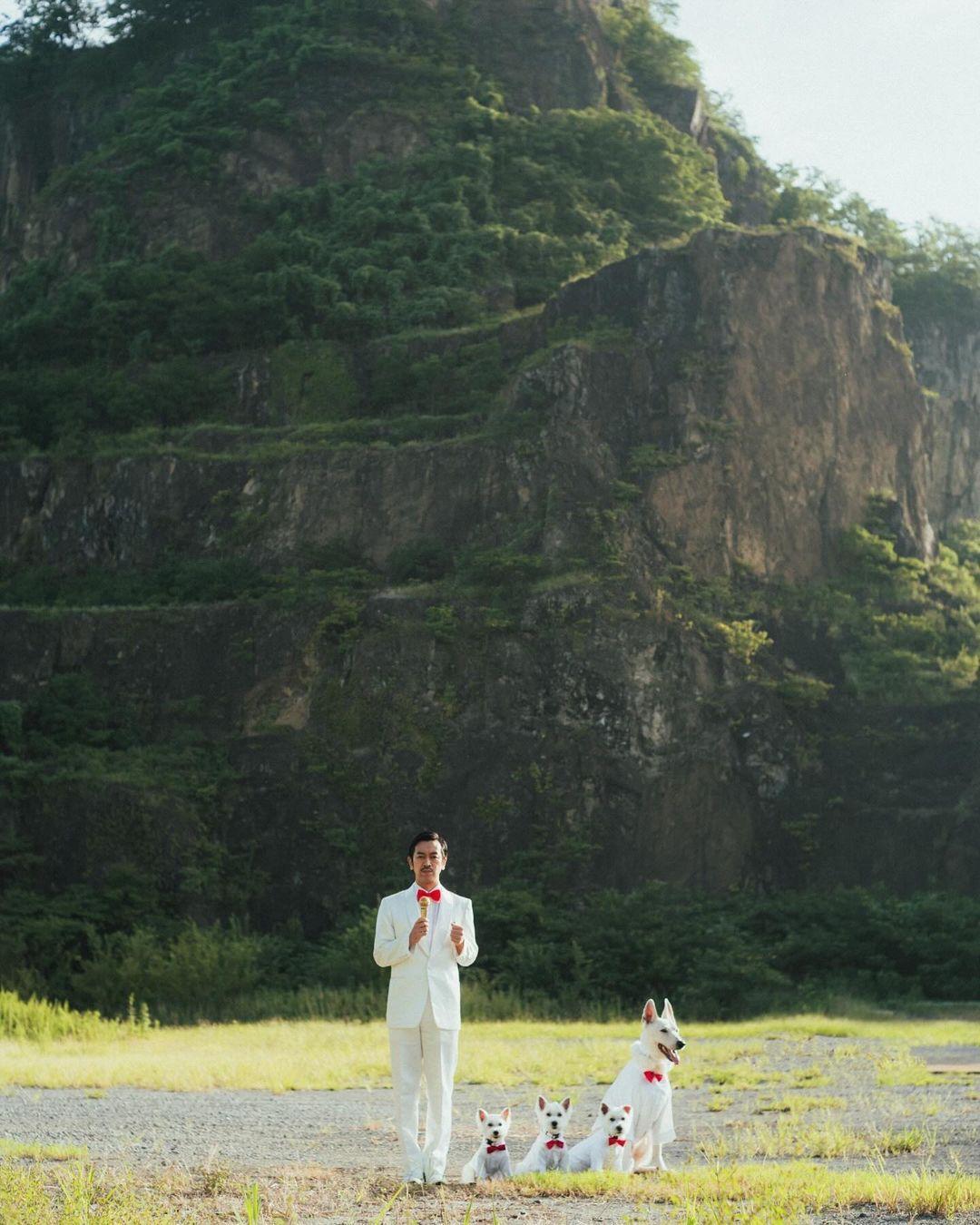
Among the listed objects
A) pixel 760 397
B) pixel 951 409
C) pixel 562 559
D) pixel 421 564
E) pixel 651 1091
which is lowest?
pixel 651 1091

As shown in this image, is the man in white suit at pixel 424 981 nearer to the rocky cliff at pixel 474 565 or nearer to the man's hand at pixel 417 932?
the man's hand at pixel 417 932

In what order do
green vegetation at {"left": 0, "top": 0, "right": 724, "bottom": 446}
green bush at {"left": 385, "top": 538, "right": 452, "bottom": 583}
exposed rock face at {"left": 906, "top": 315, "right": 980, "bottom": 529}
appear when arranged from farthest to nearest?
exposed rock face at {"left": 906, "top": 315, "right": 980, "bottom": 529} < green vegetation at {"left": 0, "top": 0, "right": 724, "bottom": 446} < green bush at {"left": 385, "top": 538, "right": 452, "bottom": 583}

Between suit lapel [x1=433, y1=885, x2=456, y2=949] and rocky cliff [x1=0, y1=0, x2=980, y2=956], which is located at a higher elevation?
rocky cliff [x1=0, y1=0, x2=980, y2=956]

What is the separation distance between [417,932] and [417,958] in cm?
23

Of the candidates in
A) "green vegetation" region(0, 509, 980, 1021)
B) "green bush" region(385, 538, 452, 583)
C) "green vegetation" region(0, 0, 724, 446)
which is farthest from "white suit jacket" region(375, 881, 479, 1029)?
"green vegetation" region(0, 0, 724, 446)

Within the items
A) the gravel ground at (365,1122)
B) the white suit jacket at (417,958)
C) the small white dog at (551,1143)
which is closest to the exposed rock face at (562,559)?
the gravel ground at (365,1122)

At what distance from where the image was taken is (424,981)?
437 inches

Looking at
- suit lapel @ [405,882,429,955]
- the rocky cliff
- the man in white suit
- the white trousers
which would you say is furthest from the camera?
the rocky cliff

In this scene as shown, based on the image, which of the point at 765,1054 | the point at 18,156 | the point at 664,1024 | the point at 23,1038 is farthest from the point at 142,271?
the point at 664,1024

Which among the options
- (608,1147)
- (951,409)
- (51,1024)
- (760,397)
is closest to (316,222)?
(760,397)

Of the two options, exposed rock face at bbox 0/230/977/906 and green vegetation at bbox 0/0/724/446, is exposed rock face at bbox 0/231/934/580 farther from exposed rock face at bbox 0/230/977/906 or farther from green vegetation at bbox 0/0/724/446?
green vegetation at bbox 0/0/724/446

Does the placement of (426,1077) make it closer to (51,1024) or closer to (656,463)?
(51,1024)

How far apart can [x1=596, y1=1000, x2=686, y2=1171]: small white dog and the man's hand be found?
181 cm

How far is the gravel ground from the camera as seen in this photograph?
12.1 m
